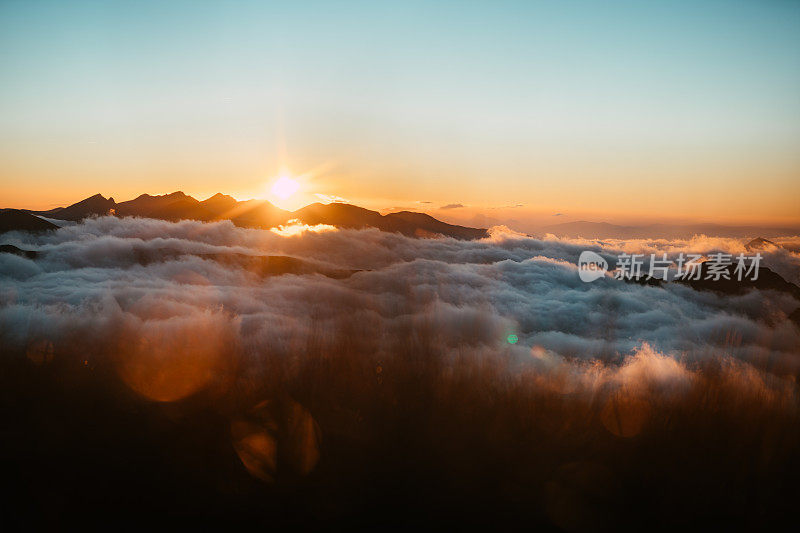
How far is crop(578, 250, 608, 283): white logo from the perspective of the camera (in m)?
76.1

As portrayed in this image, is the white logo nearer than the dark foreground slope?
No

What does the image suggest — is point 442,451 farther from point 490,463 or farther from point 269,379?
point 269,379

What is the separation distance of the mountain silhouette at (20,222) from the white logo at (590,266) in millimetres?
112649

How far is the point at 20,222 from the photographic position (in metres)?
A: 88.6

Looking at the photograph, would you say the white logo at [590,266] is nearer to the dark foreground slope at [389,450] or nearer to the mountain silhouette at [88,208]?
the dark foreground slope at [389,450]

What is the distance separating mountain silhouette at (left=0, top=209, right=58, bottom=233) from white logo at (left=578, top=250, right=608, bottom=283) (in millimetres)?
112649

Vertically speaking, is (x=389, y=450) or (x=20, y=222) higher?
(x=389, y=450)

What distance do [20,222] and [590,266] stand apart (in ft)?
418

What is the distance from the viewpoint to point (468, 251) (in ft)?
357

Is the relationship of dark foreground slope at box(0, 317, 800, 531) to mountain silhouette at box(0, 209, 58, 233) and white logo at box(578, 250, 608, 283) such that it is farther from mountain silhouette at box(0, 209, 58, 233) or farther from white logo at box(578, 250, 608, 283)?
mountain silhouette at box(0, 209, 58, 233)

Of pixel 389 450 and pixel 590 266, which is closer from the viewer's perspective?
pixel 389 450

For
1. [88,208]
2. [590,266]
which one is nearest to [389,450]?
[590,266]

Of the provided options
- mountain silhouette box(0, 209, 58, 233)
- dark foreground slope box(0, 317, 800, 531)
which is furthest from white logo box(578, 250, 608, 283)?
mountain silhouette box(0, 209, 58, 233)

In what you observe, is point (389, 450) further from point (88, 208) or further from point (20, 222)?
point (88, 208)
